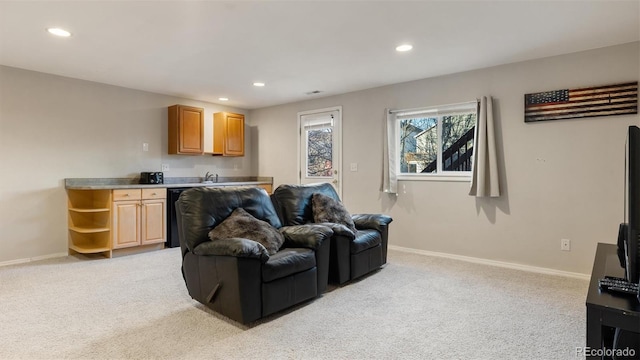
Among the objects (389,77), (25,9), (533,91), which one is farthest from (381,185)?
(25,9)

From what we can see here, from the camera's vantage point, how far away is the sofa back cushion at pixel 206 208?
2.76m

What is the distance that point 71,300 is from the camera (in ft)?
9.73

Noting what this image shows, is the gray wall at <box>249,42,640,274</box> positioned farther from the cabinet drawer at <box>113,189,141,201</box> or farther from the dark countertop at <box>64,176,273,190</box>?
the cabinet drawer at <box>113,189,141,201</box>

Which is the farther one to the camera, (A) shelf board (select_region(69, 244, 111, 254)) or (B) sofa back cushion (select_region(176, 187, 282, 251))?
(A) shelf board (select_region(69, 244, 111, 254))

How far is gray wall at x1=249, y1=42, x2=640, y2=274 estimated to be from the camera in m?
3.48

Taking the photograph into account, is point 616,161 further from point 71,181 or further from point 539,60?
point 71,181

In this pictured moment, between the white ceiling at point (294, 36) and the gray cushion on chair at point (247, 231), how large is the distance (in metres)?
1.61

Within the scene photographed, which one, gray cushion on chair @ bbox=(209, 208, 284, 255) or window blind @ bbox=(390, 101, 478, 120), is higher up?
window blind @ bbox=(390, 101, 478, 120)

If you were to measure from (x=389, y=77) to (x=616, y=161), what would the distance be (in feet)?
8.44

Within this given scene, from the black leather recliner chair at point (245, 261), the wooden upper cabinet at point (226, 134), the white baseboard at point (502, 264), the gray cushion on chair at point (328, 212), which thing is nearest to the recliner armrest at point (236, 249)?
the black leather recliner chair at point (245, 261)

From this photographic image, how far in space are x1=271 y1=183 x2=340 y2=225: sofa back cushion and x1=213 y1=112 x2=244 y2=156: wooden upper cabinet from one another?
9.43ft

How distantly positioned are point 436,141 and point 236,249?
10.9 ft

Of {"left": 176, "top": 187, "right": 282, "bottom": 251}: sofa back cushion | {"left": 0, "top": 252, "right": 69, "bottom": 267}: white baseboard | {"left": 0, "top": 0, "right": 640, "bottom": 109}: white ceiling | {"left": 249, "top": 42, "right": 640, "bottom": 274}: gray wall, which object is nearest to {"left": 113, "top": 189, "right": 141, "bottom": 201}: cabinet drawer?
{"left": 0, "top": 252, "right": 69, "bottom": 267}: white baseboard

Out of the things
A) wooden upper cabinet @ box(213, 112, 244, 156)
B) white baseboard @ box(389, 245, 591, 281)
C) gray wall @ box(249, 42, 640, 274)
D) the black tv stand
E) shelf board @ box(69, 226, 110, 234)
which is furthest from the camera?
wooden upper cabinet @ box(213, 112, 244, 156)
